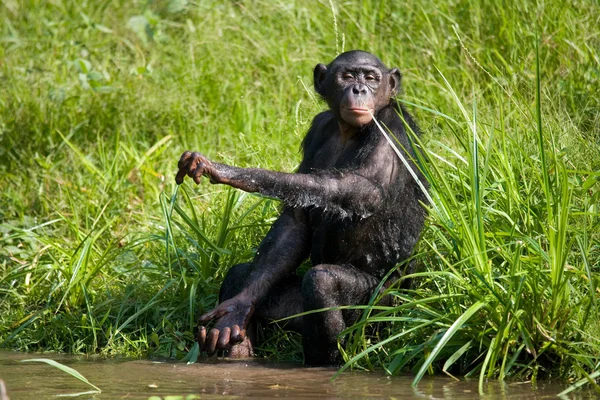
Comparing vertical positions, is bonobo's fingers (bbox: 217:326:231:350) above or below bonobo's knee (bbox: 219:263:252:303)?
below

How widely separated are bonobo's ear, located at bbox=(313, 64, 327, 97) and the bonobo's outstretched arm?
31.0 inches

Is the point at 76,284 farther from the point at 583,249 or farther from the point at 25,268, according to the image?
the point at 583,249

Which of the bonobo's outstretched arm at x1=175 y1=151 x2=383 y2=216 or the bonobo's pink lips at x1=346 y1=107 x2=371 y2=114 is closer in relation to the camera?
the bonobo's outstretched arm at x1=175 y1=151 x2=383 y2=216

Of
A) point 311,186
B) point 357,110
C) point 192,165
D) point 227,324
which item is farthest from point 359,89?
point 227,324

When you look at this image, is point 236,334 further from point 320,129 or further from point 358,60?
point 358,60

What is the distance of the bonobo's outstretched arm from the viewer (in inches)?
181

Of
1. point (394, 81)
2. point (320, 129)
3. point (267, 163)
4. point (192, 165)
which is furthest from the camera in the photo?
point (267, 163)

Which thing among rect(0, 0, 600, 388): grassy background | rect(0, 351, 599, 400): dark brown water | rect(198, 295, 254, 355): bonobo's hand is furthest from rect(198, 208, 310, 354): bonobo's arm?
rect(0, 0, 600, 388): grassy background

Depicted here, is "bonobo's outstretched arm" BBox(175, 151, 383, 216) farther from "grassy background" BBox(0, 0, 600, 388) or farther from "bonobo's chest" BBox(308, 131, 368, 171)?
"grassy background" BBox(0, 0, 600, 388)

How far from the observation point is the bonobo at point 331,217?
469 cm

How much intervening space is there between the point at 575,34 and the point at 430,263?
2888 millimetres

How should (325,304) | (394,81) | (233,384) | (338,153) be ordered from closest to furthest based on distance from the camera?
(233,384) → (325,304) → (338,153) → (394,81)

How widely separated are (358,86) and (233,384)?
1703 mm

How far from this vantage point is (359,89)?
4.98 m
